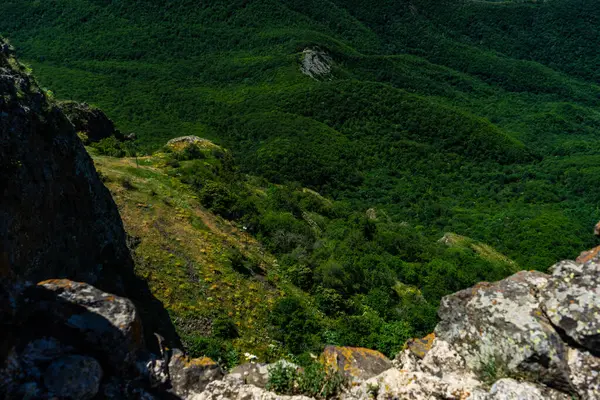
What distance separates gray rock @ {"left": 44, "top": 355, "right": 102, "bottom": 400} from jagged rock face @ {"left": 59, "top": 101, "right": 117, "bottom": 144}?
25252 millimetres

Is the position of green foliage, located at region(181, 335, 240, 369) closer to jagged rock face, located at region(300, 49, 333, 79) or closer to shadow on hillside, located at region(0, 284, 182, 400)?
shadow on hillside, located at region(0, 284, 182, 400)

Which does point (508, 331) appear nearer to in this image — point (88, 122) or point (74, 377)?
point (74, 377)

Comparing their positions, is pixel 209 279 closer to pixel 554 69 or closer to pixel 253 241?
pixel 253 241

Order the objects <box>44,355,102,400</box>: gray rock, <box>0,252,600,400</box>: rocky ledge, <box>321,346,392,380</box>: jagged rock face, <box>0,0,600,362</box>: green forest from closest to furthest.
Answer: <box>44,355,102,400</box>: gray rock, <box>0,252,600,400</box>: rocky ledge, <box>321,346,392,380</box>: jagged rock face, <box>0,0,600,362</box>: green forest

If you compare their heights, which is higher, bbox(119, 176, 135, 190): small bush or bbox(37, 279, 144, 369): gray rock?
bbox(37, 279, 144, 369): gray rock

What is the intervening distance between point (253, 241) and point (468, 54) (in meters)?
193

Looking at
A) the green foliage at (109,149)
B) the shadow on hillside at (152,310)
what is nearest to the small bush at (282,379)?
the shadow on hillside at (152,310)

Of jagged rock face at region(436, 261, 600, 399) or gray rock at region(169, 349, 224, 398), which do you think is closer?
jagged rock face at region(436, 261, 600, 399)

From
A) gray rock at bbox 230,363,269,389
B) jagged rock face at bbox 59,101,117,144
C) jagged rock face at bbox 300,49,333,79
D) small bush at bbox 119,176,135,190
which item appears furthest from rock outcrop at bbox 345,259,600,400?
jagged rock face at bbox 300,49,333,79

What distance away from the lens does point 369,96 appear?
92.4m

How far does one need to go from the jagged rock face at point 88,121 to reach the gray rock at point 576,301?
29170 mm

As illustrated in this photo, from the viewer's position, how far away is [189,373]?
8.06 metres

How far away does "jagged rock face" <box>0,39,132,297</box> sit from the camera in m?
8.23

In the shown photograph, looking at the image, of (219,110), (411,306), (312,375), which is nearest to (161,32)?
(219,110)
